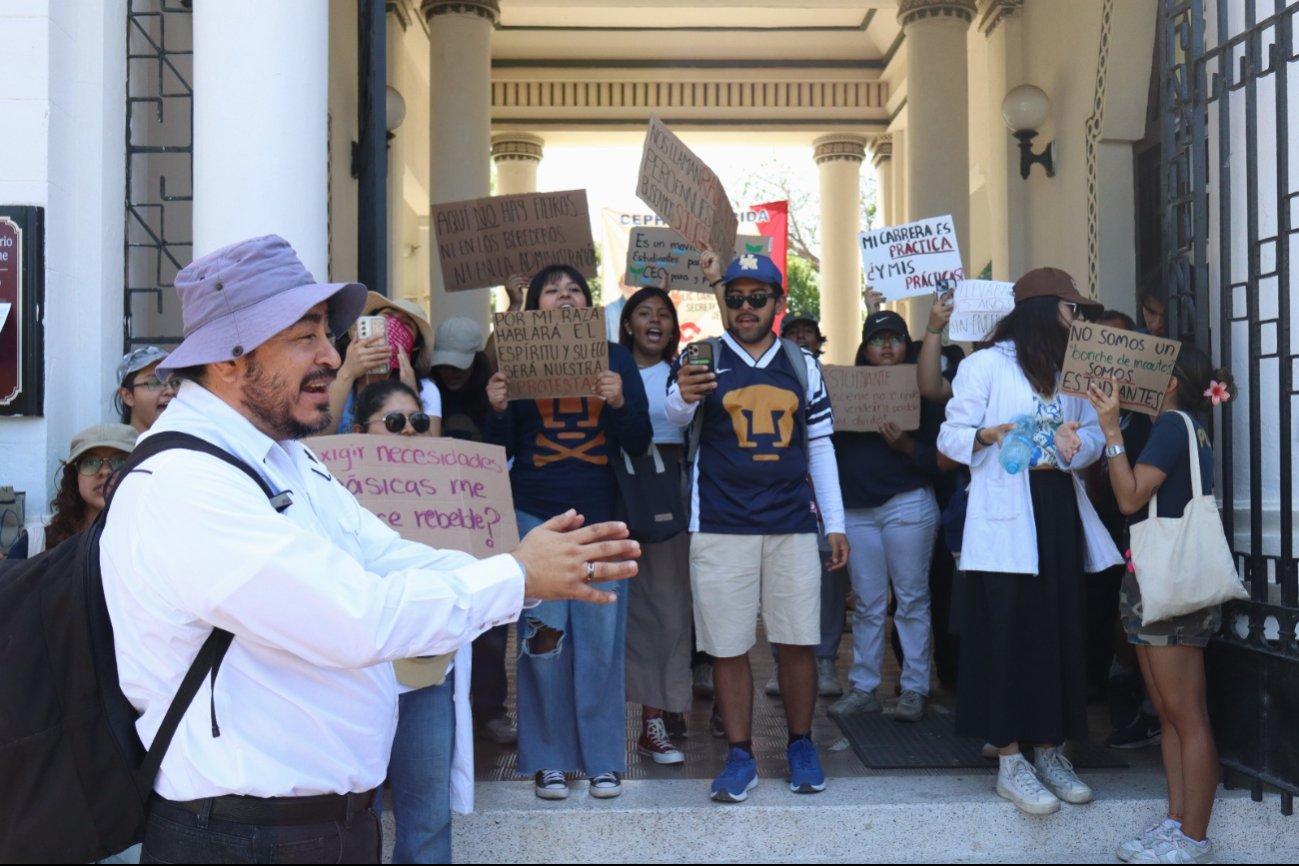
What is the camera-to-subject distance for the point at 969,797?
520cm

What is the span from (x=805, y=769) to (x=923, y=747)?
850 millimetres

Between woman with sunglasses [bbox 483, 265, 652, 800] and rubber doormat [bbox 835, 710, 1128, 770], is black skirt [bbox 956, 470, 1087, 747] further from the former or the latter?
woman with sunglasses [bbox 483, 265, 652, 800]

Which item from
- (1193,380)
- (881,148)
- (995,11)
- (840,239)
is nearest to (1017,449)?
(1193,380)

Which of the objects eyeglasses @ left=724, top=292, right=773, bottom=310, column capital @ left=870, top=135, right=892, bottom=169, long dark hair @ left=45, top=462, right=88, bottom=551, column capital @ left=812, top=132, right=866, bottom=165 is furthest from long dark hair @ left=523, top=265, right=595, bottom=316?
column capital @ left=870, top=135, right=892, bottom=169

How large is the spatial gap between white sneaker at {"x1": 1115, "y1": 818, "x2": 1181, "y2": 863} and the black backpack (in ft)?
12.1

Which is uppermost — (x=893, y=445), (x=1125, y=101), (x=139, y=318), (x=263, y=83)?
(x=1125, y=101)

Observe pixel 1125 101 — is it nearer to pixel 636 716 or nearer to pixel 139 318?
pixel 636 716

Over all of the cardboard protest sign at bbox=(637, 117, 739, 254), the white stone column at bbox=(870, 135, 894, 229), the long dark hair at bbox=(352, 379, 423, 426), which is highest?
the white stone column at bbox=(870, 135, 894, 229)

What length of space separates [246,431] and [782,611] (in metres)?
3.25

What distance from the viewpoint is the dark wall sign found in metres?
5.58

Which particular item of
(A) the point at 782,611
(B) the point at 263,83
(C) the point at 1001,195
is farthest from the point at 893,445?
(C) the point at 1001,195

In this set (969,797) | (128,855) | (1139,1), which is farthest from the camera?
(1139,1)

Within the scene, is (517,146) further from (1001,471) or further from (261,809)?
(261,809)

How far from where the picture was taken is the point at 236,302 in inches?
101
